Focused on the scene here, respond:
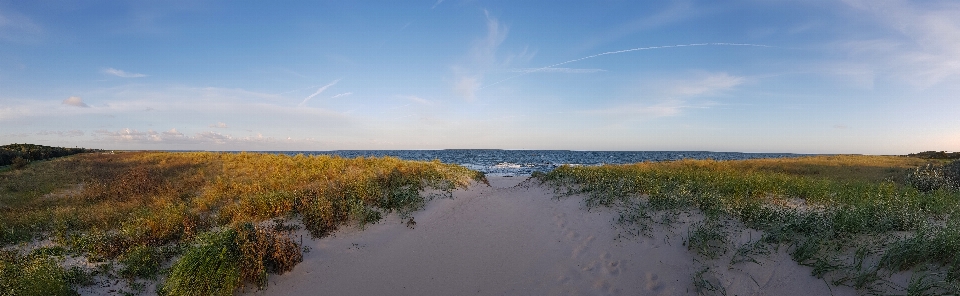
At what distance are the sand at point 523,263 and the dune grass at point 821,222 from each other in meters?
0.35

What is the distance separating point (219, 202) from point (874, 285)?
14650mm

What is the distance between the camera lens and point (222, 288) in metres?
6.32

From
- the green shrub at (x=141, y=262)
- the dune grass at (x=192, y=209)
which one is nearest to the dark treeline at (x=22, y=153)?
the dune grass at (x=192, y=209)

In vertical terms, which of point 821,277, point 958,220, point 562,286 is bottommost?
point 562,286

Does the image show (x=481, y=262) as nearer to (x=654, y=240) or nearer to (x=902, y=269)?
(x=654, y=240)

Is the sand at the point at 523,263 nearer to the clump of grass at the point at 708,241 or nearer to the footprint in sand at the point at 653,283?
the footprint in sand at the point at 653,283

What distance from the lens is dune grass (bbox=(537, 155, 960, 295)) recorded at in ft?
19.9

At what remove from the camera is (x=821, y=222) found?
25.6ft

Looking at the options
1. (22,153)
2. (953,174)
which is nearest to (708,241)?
(953,174)

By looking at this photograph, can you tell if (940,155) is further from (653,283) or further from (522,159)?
(653,283)

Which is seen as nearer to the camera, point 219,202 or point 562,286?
point 562,286

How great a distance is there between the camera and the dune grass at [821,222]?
19.9 feet

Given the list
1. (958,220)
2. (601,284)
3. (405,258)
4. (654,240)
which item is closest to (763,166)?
(958,220)

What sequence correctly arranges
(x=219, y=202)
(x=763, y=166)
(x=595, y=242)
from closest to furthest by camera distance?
(x=595, y=242) < (x=219, y=202) < (x=763, y=166)
